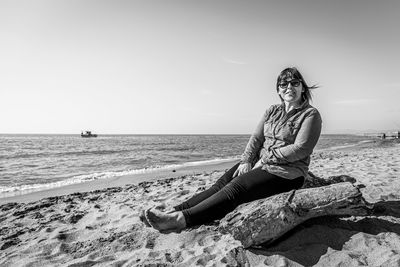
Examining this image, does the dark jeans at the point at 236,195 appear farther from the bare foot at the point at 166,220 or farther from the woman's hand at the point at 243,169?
the woman's hand at the point at 243,169

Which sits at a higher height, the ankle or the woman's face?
the woman's face

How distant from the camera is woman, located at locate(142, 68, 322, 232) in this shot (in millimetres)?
3076

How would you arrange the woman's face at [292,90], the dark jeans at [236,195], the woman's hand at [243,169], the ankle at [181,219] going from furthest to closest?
the woman's hand at [243,169] → the woman's face at [292,90] → the ankle at [181,219] → the dark jeans at [236,195]

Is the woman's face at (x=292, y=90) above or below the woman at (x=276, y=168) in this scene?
above

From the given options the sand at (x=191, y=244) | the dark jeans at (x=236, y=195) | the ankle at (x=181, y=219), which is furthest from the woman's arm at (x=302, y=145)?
the ankle at (x=181, y=219)

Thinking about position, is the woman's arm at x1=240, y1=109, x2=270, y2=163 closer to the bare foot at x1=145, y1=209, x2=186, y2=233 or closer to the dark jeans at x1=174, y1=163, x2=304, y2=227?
the dark jeans at x1=174, y1=163, x2=304, y2=227

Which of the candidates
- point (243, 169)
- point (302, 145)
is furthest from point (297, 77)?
point (243, 169)

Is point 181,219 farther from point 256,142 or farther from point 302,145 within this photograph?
point 302,145

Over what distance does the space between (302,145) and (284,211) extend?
0.85m

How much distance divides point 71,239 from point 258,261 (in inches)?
104

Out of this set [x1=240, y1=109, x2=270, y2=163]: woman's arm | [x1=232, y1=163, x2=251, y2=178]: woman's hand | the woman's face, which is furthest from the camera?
[x1=240, y1=109, x2=270, y2=163]: woman's arm

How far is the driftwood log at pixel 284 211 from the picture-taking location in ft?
8.87

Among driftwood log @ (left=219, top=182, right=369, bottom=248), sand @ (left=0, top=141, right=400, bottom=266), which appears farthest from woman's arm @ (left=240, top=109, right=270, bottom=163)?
sand @ (left=0, top=141, right=400, bottom=266)

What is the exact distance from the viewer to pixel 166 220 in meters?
3.21
